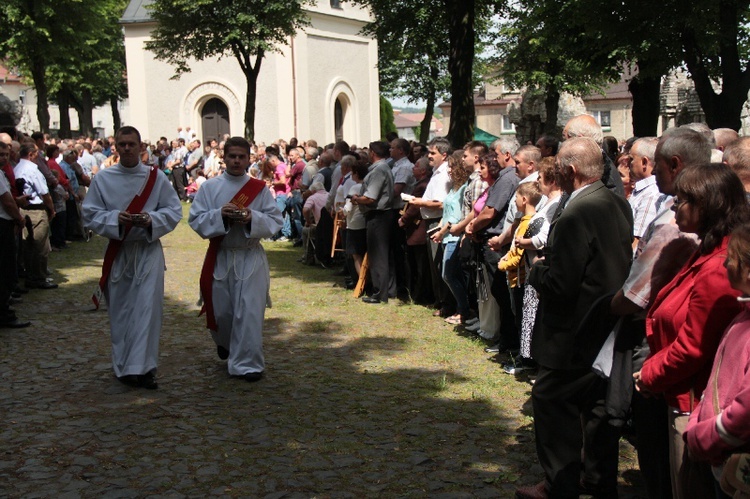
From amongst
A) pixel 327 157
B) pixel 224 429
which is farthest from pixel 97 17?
pixel 224 429

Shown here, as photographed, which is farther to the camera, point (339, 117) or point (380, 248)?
point (339, 117)

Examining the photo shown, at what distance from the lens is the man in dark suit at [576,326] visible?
4.50 metres

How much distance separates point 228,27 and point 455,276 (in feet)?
65.0

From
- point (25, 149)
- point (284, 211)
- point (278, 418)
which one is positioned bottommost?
point (278, 418)

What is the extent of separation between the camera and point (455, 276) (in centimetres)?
955

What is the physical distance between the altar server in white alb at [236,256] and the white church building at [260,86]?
28.8m

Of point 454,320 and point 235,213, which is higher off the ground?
point 235,213

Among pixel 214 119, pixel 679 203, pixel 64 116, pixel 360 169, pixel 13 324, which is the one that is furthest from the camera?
pixel 64 116

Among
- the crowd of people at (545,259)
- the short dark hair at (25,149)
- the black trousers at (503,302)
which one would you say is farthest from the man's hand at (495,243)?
the short dark hair at (25,149)

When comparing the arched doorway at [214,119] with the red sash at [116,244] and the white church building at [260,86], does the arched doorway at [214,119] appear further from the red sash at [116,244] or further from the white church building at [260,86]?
the red sash at [116,244]

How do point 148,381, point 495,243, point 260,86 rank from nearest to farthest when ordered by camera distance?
1. point 148,381
2. point 495,243
3. point 260,86

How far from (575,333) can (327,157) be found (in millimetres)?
10590

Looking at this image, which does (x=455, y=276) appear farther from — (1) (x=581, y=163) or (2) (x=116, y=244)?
(1) (x=581, y=163)

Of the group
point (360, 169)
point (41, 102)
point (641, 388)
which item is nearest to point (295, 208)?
point (360, 169)
